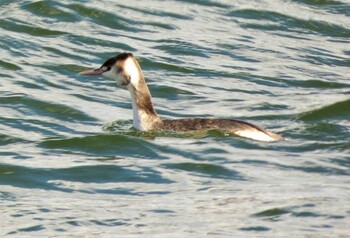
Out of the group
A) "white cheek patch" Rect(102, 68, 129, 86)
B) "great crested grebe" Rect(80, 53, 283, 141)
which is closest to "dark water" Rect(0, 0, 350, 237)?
"great crested grebe" Rect(80, 53, 283, 141)

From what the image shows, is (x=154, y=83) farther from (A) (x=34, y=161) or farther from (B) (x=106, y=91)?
(A) (x=34, y=161)

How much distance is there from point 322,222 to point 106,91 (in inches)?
312

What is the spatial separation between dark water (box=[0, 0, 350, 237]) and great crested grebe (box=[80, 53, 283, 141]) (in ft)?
0.37

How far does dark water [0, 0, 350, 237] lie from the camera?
12023mm

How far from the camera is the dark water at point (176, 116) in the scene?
12.0 m

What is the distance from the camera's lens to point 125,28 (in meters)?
23.0

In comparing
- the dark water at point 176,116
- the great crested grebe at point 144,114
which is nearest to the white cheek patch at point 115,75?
the great crested grebe at point 144,114

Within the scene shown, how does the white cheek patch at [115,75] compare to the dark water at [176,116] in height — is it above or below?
above

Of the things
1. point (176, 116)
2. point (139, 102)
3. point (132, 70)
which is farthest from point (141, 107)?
point (176, 116)

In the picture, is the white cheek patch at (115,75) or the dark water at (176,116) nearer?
the dark water at (176,116)

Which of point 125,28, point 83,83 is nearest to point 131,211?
point 83,83

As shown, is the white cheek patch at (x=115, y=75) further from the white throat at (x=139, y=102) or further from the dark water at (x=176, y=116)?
the dark water at (x=176, y=116)

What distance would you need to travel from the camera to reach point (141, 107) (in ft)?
53.0

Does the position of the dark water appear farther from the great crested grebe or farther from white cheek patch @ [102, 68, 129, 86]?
white cheek patch @ [102, 68, 129, 86]
